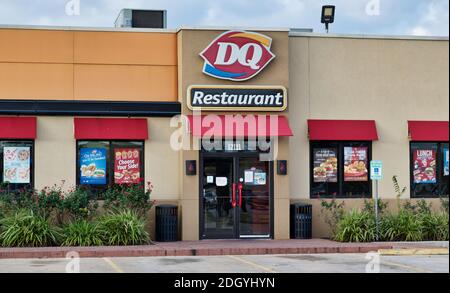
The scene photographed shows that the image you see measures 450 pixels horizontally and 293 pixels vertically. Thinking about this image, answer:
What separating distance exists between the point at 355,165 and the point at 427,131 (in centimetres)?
248

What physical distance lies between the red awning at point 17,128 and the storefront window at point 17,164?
377mm

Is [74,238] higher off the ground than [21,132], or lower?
lower

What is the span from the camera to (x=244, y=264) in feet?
58.7

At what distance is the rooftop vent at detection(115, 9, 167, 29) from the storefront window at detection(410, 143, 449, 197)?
8611 millimetres

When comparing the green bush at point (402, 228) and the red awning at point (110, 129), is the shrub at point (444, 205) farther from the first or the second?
the red awning at point (110, 129)

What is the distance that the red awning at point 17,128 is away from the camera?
22422mm

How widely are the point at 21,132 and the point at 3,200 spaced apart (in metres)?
2.04

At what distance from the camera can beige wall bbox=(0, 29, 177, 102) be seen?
22.9m

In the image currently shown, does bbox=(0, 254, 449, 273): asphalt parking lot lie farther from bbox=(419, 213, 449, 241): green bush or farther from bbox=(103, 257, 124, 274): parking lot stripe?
bbox=(419, 213, 449, 241): green bush

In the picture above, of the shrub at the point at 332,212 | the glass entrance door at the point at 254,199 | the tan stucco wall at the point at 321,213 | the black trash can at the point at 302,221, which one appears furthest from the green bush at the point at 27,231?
the shrub at the point at 332,212

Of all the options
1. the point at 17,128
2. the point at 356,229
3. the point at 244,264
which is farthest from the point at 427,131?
the point at 17,128
